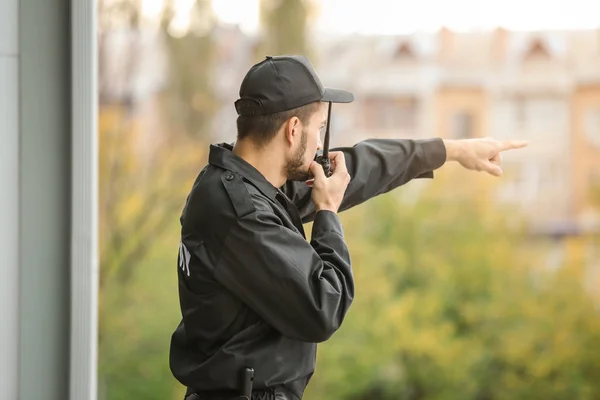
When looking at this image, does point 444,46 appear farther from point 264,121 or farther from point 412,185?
point 264,121

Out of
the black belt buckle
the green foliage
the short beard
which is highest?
the short beard

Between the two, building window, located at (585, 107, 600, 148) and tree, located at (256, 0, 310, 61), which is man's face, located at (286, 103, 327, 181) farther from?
building window, located at (585, 107, 600, 148)

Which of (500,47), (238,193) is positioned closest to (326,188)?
(238,193)

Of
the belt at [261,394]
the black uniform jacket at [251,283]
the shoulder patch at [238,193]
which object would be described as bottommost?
the belt at [261,394]

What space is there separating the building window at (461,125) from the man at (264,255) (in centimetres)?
454

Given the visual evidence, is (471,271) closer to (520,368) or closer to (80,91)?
(520,368)

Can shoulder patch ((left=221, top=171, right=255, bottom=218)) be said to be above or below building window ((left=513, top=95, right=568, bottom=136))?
below

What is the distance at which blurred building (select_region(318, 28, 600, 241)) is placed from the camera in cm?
572

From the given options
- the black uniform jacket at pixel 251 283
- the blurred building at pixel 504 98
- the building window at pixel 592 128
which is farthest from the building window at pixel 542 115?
the black uniform jacket at pixel 251 283

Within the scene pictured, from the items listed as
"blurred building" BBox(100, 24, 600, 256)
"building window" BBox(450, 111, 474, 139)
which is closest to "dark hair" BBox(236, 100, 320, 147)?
"blurred building" BBox(100, 24, 600, 256)

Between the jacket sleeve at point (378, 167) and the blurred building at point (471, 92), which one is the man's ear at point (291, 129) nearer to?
the jacket sleeve at point (378, 167)

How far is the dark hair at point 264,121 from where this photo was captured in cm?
141

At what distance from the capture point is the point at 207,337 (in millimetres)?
1404

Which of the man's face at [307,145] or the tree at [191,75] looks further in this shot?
the tree at [191,75]
